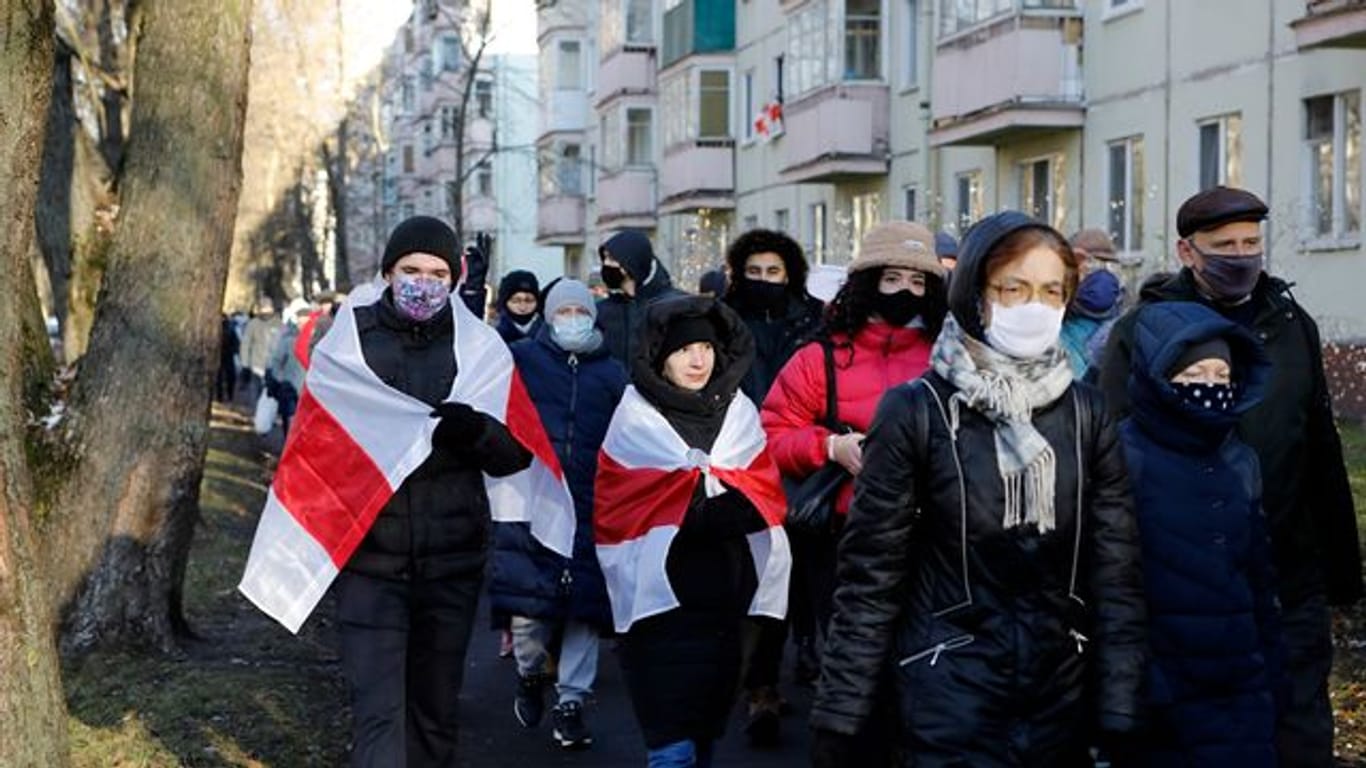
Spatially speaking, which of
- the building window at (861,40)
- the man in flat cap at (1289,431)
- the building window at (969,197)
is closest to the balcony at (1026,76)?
the building window at (969,197)

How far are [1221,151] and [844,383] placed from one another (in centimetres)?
1817

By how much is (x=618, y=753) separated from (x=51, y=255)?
19.7m

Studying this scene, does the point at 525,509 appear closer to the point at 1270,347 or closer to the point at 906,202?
the point at 1270,347

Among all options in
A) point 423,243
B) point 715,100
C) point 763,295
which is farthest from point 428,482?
point 715,100

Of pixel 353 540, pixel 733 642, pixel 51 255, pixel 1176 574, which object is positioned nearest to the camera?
pixel 1176 574

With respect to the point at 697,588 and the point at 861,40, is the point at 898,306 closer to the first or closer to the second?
the point at 697,588

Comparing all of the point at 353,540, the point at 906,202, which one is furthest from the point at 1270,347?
the point at 906,202

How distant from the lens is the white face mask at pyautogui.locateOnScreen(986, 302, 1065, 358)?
16.4 feet

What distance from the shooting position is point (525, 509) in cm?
772

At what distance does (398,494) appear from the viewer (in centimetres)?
713

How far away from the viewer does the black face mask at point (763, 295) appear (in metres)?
9.86

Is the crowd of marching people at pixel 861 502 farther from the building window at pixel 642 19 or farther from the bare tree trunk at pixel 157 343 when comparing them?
the building window at pixel 642 19

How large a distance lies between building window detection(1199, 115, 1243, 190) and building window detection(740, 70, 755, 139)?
2132 centimetres

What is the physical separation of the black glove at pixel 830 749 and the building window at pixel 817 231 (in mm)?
34520
